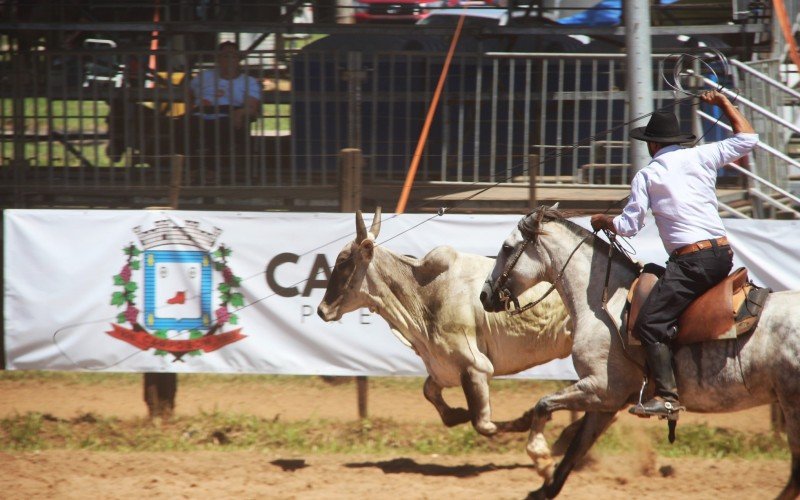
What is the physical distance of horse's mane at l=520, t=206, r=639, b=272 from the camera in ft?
21.9

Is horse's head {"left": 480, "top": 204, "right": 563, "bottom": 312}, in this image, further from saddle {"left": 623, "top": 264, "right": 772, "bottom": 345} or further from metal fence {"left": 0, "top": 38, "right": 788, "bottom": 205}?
metal fence {"left": 0, "top": 38, "right": 788, "bottom": 205}

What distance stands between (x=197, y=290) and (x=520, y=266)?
3.35 metres

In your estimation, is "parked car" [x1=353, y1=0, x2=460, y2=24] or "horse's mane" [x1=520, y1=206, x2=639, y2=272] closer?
"horse's mane" [x1=520, y1=206, x2=639, y2=272]

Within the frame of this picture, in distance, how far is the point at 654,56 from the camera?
34.2 ft

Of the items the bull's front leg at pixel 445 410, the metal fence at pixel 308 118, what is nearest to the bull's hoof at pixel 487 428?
the bull's front leg at pixel 445 410

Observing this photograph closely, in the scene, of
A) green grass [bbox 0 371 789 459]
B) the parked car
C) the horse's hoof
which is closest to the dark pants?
the horse's hoof

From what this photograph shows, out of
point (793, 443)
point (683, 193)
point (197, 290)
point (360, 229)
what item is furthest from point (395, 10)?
point (793, 443)

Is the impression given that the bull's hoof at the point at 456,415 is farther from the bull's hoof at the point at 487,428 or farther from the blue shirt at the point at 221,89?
the blue shirt at the point at 221,89

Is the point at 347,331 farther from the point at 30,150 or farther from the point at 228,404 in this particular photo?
the point at 30,150

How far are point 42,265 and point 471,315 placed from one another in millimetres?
3935

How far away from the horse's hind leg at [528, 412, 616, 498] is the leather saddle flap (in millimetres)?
799

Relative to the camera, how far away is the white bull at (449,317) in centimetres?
770

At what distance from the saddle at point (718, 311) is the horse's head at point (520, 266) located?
79cm

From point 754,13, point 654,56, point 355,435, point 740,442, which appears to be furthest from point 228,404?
point 754,13
